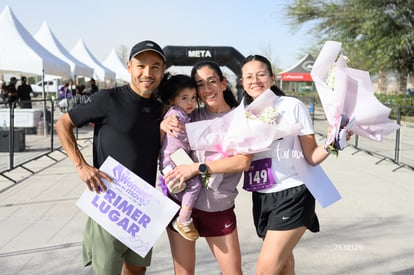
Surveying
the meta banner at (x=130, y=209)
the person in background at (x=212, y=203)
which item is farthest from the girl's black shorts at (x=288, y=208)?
the meta banner at (x=130, y=209)

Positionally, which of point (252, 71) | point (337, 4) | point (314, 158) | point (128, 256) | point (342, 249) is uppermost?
point (337, 4)

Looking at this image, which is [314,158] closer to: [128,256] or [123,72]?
[128,256]

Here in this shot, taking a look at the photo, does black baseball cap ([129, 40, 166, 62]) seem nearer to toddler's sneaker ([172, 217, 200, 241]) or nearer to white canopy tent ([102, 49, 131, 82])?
toddler's sneaker ([172, 217, 200, 241])

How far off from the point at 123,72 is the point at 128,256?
28.6 meters

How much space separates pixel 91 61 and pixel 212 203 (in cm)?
2484

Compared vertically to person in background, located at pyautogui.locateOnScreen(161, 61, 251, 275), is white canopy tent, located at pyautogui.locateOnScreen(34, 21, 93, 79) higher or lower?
higher

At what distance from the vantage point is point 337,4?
85.2ft

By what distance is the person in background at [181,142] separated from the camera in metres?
2.50

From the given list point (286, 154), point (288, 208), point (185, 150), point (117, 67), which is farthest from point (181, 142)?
point (117, 67)

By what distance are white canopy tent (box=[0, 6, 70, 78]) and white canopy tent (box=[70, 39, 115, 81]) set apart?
10.8 m

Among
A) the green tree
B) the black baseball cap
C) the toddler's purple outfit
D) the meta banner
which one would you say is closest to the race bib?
the toddler's purple outfit

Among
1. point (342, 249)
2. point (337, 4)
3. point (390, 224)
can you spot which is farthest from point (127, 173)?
point (337, 4)

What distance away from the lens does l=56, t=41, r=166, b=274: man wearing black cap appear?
253cm

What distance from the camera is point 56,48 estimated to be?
1975 centimetres
